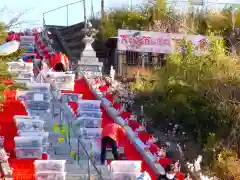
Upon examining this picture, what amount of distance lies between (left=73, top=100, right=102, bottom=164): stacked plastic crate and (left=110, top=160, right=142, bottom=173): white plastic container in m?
1.70

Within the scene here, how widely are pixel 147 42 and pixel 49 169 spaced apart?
16.4m

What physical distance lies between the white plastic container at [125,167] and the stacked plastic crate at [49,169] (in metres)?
1.08

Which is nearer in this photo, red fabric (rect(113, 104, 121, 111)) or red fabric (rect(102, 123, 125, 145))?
red fabric (rect(102, 123, 125, 145))

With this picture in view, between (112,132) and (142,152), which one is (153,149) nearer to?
(142,152)

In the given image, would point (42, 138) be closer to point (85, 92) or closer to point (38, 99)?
point (38, 99)

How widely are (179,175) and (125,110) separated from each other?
7221mm

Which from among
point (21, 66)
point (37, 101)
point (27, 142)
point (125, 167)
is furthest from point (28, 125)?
point (21, 66)

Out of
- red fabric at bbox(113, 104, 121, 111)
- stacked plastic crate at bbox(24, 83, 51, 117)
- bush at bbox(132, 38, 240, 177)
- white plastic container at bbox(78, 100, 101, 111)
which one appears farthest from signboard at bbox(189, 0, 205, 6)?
white plastic container at bbox(78, 100, 101, 111)

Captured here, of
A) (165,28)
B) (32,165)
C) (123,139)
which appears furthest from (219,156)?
(165,28)

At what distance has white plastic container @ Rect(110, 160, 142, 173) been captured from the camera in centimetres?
1378

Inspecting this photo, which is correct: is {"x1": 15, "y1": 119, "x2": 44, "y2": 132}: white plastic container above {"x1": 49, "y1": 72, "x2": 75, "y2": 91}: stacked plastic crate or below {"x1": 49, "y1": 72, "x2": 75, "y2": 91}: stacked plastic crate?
below

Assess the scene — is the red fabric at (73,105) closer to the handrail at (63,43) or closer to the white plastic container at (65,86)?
the white plastic container at (65,86)

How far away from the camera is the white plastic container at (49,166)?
1337 centimetres

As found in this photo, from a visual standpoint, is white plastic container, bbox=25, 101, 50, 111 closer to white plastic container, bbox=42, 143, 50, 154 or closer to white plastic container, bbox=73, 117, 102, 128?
white plastic container, bbox=73, 117, 102, 128
